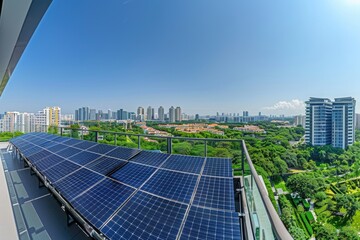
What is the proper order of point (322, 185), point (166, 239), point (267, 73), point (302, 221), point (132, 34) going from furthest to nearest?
1. point (322, 185)
2. point (302, 221)
3. point (267, 73)
4. point (132, 34)
5. point (166, 239)

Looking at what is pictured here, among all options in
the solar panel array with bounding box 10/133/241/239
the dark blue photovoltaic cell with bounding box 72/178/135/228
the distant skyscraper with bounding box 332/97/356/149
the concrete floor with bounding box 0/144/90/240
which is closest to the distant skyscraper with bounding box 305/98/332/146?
the distant skyscraper with bounding box 332/97/356/149

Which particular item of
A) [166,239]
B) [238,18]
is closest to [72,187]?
[166,239]

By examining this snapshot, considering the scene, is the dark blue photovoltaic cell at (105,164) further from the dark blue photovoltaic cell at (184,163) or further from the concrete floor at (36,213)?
the dark blue photovoltaic cell at (184,163)

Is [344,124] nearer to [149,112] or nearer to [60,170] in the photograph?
[149,112]

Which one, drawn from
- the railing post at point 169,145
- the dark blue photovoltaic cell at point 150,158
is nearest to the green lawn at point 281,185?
the railing post at point 169,145

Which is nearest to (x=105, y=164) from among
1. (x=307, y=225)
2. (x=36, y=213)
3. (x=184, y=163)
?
(x=36, y=213)

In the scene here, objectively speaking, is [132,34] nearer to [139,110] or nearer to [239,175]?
[239,175]

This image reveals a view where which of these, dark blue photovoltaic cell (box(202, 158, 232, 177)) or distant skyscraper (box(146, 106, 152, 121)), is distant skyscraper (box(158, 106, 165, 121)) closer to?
distant skyscraper (box(146, 106, 152, 121))
